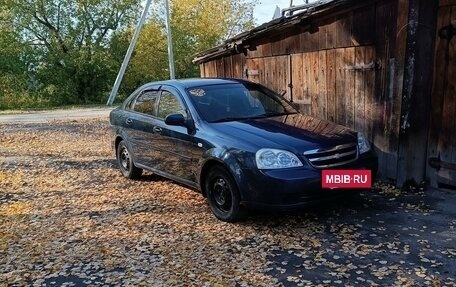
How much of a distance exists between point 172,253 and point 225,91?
2.45 metres

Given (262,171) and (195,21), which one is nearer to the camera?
(262,171)

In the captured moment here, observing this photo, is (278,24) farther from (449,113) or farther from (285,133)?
(285,133)

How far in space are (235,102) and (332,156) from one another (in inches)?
64.2

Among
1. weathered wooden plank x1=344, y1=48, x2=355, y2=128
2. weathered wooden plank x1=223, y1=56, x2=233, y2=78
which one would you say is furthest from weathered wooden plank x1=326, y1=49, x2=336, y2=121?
weathered wooden plank x1=223, y1=56, x2=233, y2=78

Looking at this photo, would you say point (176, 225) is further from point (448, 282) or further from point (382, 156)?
point (382, 156)

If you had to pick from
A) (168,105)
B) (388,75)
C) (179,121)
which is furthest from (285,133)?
(388,75)

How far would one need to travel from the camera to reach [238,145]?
4492 mm

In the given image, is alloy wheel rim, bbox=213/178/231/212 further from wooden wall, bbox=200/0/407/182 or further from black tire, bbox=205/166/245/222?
wooden wall, bbox=200/0/407/182

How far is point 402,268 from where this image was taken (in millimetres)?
3566

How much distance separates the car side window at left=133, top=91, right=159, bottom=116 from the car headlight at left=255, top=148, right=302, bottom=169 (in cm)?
230

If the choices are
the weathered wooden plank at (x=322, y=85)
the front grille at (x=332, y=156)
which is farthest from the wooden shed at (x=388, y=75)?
the front grille at (x=332, y=156)

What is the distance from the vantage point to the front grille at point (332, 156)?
4.33 meters

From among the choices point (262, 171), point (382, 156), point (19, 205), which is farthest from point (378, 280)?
point (19, 205)

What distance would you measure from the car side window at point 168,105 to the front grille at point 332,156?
1.81 m
